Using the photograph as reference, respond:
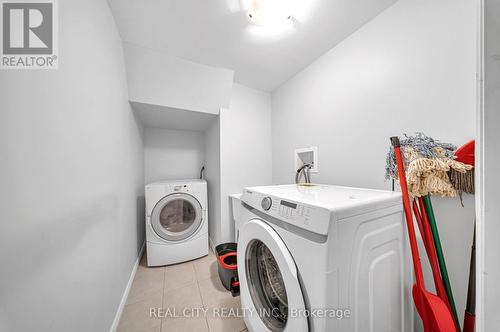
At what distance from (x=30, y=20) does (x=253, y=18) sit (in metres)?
1.03

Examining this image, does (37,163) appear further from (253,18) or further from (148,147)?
(148,147)

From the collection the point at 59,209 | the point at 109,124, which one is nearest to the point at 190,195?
the point at 109,124

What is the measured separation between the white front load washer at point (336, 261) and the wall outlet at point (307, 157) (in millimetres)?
840

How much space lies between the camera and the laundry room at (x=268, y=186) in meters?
0.47

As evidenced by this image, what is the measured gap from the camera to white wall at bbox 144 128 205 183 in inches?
89.1

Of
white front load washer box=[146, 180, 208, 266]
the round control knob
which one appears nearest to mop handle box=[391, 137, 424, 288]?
the round control knob

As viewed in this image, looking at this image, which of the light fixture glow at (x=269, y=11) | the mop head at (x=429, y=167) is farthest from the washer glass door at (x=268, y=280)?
the light fixture glow at (x=269, y=11)

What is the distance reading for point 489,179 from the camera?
1.43ft

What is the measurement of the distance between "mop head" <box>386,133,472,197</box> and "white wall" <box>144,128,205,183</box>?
2373mm

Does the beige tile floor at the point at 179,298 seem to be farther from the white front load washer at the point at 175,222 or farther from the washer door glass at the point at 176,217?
the washer door glass at the point at 176,217

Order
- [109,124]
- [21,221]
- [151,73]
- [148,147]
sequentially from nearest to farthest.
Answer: [21,221] → [109,124] → [151,73] → [148,147]

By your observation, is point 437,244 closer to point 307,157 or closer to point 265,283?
point 265,283

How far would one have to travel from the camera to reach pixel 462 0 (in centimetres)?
74

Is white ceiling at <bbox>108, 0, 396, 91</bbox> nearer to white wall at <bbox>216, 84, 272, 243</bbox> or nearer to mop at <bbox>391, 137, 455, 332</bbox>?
white wall at <bbox>216, 84, 272, 243</bbox>
